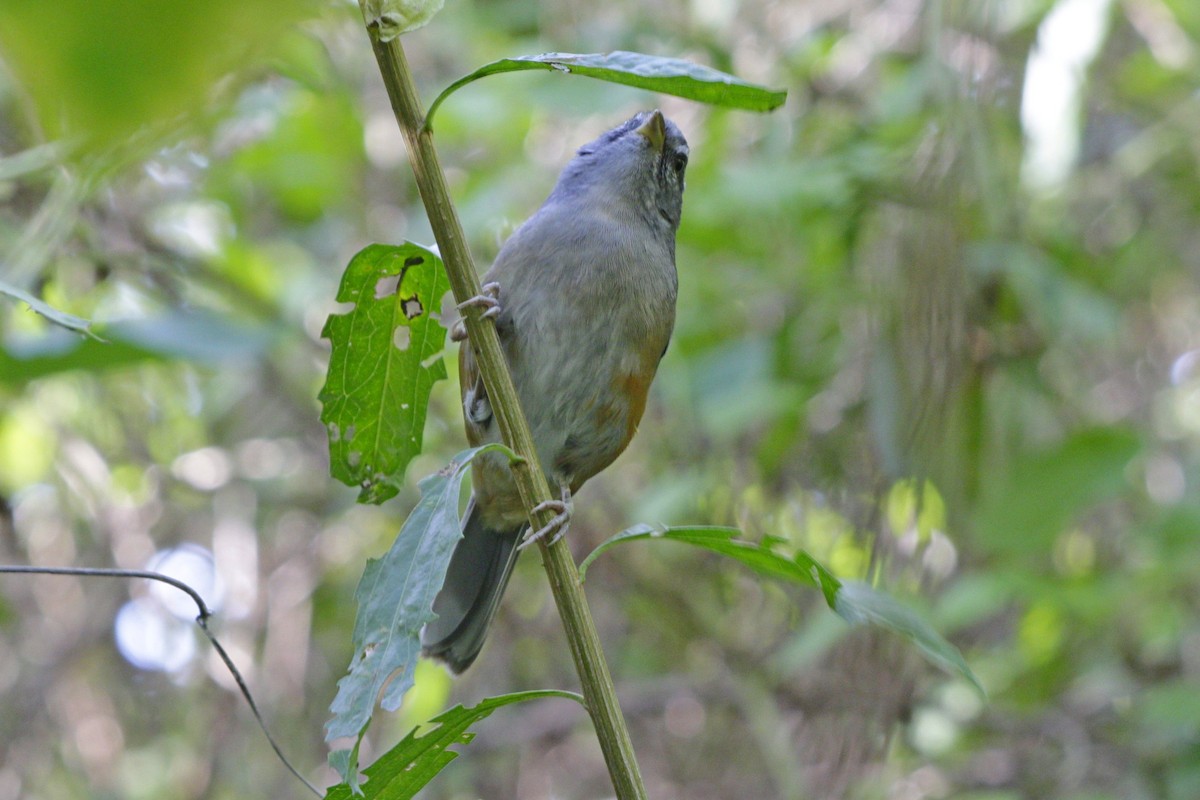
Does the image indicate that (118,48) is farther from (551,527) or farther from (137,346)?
(137,346)

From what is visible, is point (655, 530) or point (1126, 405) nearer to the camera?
point (655, 530)

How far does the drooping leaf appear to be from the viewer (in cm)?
303

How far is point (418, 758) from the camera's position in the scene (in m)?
1.86

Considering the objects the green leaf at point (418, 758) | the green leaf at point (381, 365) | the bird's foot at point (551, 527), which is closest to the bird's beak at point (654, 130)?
the green leaf at point (381, 365)

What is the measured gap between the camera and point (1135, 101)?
6020 millimetres

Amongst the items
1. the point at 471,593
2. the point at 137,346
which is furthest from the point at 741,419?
the point at 137,346

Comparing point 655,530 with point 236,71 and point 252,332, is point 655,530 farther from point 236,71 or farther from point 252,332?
point 252,332

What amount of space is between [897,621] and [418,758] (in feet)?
2.57

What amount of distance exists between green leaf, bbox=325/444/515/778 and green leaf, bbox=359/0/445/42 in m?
0.73

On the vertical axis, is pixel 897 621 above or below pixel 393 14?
below

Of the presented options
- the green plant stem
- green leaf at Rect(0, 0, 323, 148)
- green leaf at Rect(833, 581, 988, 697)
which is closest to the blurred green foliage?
green leaf at Rect(833, 581, 988, 697)

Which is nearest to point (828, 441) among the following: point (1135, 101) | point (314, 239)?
point (1135, 101)

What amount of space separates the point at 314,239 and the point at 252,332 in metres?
2.74

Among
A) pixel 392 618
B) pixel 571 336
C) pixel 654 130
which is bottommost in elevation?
pixel 392 618
